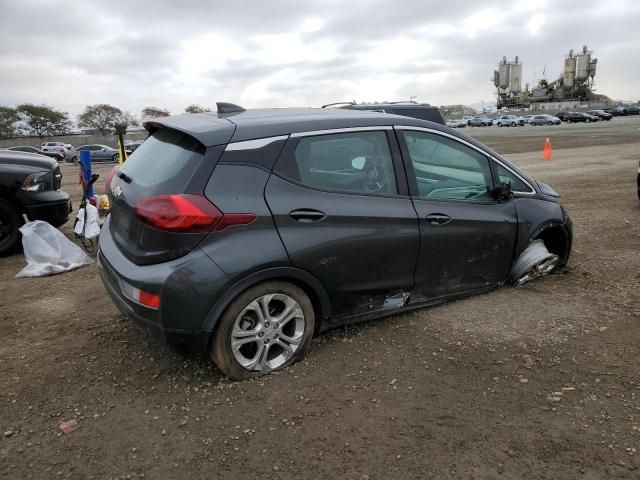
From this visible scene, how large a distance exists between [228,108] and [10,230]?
153 inches

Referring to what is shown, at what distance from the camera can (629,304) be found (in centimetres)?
420

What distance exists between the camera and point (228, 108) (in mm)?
3814

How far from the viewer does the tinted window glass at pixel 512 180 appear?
421 centimetres

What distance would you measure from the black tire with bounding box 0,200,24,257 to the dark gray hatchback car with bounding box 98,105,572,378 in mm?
3159

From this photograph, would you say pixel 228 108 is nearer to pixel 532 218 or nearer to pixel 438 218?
pixel 438 218

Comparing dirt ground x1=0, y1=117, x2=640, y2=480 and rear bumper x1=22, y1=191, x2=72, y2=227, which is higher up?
rear bumper x1=22, y1=191, x2=72, y2=227

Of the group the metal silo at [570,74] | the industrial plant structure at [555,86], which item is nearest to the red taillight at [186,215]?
the industrial plant structure at [555,86]

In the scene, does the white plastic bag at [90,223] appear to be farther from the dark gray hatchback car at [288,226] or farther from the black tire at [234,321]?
the black tire at [234,321]

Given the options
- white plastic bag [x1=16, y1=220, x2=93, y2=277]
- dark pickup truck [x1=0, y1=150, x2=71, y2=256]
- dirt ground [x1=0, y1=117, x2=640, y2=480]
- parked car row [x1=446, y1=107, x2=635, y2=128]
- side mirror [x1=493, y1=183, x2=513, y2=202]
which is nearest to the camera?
dirt ground [x1=0, y1=117, x2=640, y2=480]

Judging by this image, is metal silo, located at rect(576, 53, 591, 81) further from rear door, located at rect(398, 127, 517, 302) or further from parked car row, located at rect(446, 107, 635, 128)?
rear door, located at rect(398, 127, 517, 302)

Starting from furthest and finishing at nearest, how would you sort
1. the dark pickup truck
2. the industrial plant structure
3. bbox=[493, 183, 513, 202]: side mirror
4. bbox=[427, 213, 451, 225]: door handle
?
1. the industrial plant structure
2. the dark pickup truck
3. bbox=[493, 183, 513, 202]: side mirror
4. bbox=[427, 213, 451, 225]: door handle

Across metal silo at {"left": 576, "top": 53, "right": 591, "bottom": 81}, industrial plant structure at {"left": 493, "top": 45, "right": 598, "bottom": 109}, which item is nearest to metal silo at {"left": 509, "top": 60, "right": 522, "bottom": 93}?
industrial plant structure at {"left": 493, "top": 45, "right": 598, "bottom": 109}

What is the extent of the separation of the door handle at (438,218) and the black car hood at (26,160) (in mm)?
4967

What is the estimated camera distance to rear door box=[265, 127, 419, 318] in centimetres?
315
